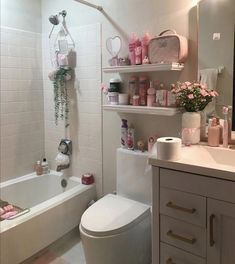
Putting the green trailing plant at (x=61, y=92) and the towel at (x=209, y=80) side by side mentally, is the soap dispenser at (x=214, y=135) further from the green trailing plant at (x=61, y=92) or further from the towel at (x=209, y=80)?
the green trailing plant at (x=61, y=92)

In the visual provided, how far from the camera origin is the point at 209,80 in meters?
1.80

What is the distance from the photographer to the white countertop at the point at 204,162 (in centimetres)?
122

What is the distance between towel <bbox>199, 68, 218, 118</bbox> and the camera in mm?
1789

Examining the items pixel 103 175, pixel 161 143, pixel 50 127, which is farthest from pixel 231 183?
pixel 50 127

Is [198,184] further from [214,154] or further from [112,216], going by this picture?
[112,216]

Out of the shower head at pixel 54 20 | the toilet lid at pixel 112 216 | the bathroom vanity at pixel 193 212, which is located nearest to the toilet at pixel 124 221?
the toilet lid at pixel 112 216

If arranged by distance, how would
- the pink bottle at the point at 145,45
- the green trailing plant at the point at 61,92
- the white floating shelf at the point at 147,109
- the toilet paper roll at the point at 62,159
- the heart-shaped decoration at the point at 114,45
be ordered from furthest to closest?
the toilet paper roll at the point at 62,159 → the green trailing plant at the point at 61,92 → the heart-shaped decoration at the point at 114,45 → the pink bottle at the point at 145,45 → the white floating shelf at the point at 147,109

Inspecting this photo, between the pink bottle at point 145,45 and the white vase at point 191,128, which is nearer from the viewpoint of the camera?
the white vase at point 191,128

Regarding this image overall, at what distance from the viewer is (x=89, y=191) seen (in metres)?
2.50

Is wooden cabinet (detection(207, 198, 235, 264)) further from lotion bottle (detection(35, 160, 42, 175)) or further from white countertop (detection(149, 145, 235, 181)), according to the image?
lotion bottle (detection(35, 160, 42, 175))

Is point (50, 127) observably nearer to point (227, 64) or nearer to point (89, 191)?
point (89, 191)

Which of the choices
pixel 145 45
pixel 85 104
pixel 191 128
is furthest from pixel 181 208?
pixel 85 104

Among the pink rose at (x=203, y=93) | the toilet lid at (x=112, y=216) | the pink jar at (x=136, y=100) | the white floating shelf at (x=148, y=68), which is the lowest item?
the toilet lid at (x=112, y=216)

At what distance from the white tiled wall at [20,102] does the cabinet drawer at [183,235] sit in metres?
1.69
